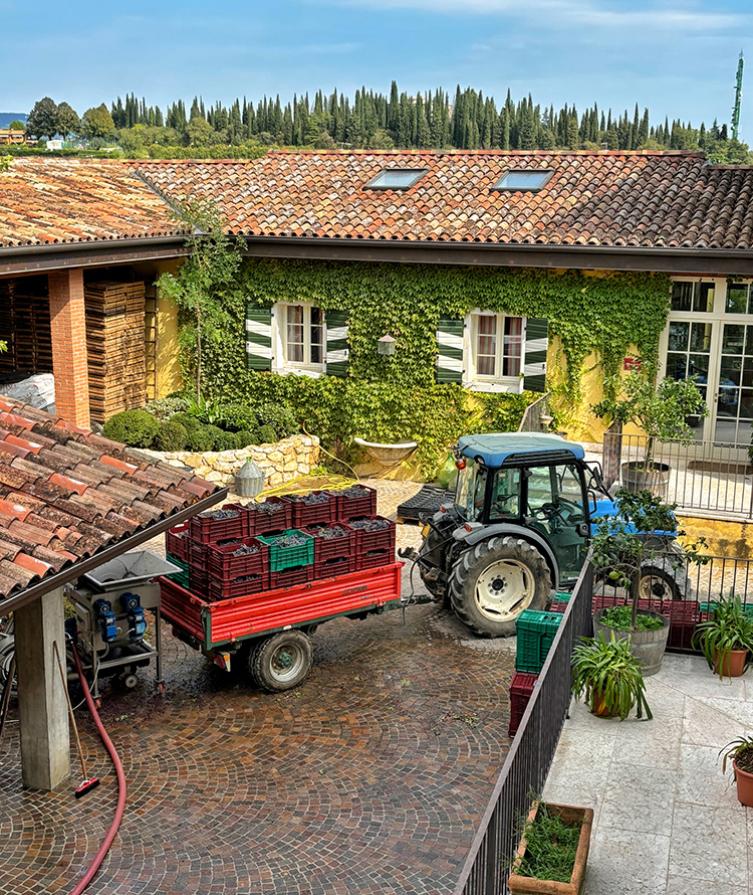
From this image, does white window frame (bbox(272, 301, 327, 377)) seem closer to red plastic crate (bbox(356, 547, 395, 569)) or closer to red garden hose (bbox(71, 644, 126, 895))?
red plastic crate (bbox(356, 547, 395, 569))

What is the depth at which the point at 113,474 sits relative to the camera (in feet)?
29.8

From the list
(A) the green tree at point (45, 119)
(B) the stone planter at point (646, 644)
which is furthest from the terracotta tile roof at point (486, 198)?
(A) the green tree at point (45, 119)

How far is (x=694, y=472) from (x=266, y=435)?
7.32 meters

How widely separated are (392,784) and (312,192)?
14.1 meters

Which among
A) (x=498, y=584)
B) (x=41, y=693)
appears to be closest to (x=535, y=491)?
(x=498, y=584)

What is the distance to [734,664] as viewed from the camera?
9.15 m

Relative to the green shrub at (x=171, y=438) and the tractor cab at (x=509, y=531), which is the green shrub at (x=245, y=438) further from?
the tractor cab at (x=509, y=531)

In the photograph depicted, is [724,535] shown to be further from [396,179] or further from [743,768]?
[396,179]

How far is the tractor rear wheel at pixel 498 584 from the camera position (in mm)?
12133

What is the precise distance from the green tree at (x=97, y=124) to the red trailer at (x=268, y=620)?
44715mm

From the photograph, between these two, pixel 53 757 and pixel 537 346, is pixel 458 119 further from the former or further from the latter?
pixel 53 757

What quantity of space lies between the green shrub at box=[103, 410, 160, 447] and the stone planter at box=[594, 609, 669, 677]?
36.5ft

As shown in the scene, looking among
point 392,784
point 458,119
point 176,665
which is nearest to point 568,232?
point 176,665

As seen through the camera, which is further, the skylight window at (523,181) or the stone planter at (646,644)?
the skylight window at (523,181)
